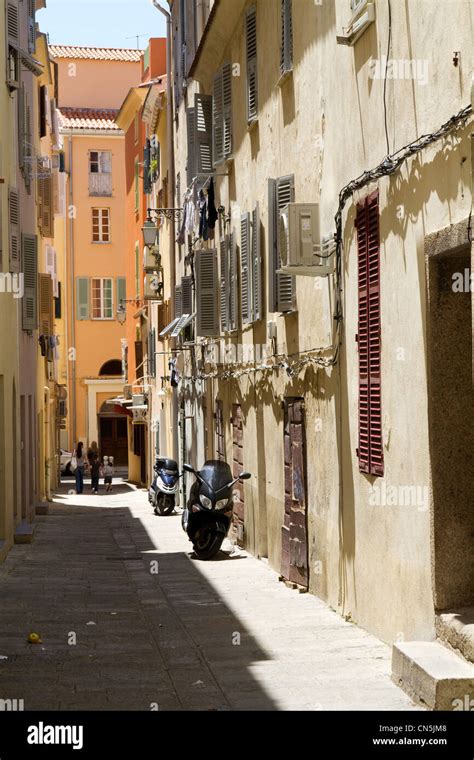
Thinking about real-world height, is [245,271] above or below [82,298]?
below

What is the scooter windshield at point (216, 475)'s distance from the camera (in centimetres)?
1902

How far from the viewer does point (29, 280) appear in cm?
2470

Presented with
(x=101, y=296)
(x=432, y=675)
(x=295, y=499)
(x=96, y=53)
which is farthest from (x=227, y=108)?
(x=96, y=53)

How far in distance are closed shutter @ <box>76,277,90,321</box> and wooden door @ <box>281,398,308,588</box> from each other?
43098 millimetres

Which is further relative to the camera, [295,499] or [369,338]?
[295,499]

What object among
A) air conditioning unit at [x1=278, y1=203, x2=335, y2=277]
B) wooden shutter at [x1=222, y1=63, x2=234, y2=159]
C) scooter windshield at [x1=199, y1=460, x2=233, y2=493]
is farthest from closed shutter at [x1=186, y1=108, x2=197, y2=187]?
air conditioning unit at [x1=278, y1=203, x2=335, y2=277]

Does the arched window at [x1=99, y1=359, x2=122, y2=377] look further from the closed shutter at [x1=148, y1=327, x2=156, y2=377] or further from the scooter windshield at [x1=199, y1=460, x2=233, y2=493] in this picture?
the scooter windshield at [x1=199, y1=460, x2=233, y2=493]

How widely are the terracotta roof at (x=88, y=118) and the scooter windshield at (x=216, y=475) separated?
4176 cm

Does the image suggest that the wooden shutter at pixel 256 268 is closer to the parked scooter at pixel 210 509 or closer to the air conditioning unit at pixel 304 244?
the parked scooter at pixel 210 509

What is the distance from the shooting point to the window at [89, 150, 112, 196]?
59.6 meters

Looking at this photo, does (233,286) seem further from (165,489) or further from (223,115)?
(165,489)

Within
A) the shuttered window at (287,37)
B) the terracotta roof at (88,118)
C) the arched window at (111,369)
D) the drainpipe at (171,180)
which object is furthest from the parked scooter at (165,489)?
the terracotta roof at (88,118)

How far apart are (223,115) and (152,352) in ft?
67.3
